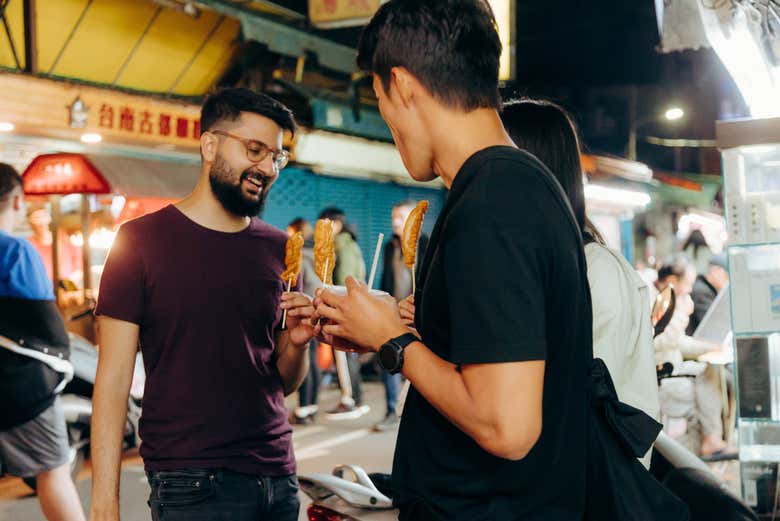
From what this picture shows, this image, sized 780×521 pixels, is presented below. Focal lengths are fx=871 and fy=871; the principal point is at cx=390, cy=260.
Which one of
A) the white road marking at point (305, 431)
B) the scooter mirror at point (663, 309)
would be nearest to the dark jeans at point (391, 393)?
the white road marking at point (305, 431)

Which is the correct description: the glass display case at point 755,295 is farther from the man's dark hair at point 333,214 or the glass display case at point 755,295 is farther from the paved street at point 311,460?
the man's dark hair at point 333,214

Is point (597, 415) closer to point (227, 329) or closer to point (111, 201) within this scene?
point (227, 329)

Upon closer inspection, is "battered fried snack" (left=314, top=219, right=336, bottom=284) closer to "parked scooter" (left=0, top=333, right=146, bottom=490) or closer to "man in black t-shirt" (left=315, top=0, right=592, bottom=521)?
"man in black t-shirt" (left=315, top=0, right=592, bottom=521)

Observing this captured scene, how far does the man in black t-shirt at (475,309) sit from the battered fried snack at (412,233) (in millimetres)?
678

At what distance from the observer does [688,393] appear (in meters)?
8.10

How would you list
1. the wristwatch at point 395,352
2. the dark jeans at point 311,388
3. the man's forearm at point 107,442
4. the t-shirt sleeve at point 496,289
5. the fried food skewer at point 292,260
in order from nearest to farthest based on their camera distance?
the t-shirt sleeve at point 496,289
the wristwatch at point 395,352
the man's forearm at point 107,442
the fried food skewer at point 292,260
the dark jeans at point 311,388

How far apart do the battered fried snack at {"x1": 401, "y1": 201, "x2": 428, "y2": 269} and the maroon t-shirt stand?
68 centimetres

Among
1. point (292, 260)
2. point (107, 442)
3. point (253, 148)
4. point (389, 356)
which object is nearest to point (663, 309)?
point (292, 260)

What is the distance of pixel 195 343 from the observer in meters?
2.97

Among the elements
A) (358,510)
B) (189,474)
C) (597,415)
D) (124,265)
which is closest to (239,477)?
(189,474)

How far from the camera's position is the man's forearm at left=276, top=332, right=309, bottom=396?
3180mm

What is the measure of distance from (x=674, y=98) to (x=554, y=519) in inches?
1603

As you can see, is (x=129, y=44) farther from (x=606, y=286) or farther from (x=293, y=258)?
(x=606, y=286)

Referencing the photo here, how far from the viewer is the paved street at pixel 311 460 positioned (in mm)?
6977
